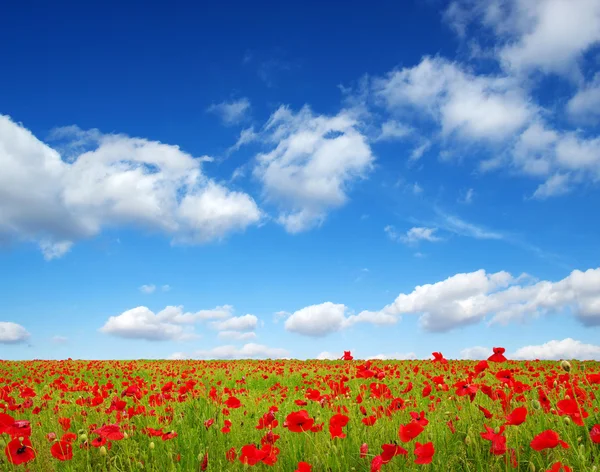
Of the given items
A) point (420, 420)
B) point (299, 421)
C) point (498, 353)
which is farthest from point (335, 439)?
point (498, 353)

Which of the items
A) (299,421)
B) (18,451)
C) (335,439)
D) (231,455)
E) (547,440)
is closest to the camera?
(547,440)

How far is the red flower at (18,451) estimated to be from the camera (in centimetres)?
325

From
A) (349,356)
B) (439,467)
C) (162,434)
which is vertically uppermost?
(349,356)

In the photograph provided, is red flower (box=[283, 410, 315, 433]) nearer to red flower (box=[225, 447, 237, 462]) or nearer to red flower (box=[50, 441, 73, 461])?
red flower (box=[225, 447, 237, 462])

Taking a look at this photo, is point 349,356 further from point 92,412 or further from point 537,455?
point 92,412

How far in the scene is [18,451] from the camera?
3.31 m

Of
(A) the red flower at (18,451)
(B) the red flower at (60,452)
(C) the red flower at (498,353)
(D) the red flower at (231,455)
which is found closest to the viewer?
(A) the red flower at (18,451)

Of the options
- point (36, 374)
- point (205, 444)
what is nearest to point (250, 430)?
point (205, 444)

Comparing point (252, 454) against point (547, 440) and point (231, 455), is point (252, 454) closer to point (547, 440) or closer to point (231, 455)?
point (231, 455)

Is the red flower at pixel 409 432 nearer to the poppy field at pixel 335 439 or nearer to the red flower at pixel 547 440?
→ the poppy field at pixel 335 439

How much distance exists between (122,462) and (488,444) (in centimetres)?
324

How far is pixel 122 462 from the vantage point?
172 inches

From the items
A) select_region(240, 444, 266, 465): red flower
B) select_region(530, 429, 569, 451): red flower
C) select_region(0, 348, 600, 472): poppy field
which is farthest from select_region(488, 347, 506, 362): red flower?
select_region(240, 444, 266, 465): red flower

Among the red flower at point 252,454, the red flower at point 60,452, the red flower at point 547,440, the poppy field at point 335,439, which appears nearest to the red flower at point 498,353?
the poppy field at point 335,439
